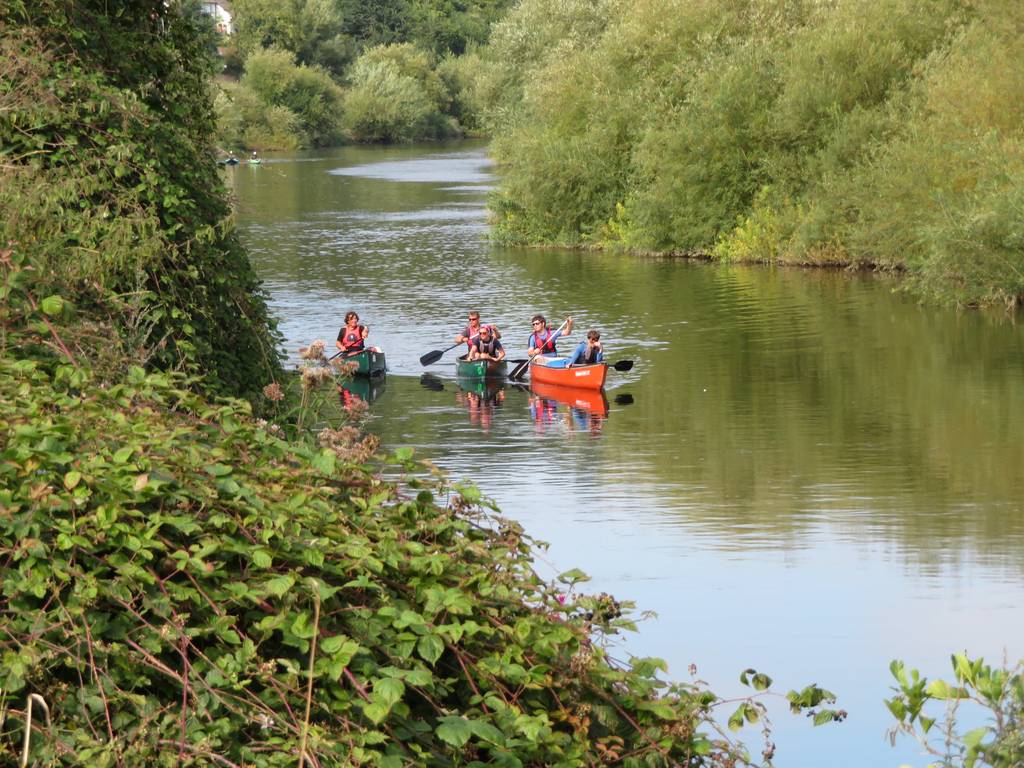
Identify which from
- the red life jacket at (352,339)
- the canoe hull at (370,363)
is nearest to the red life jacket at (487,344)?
the canoe hull at (370,363)

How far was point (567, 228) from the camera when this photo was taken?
45.9m

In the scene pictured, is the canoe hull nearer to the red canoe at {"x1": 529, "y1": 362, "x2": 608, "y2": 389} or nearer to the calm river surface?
the calm river surface

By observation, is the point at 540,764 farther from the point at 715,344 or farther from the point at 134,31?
the point at 715,344

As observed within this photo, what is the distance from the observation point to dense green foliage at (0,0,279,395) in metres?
10.4

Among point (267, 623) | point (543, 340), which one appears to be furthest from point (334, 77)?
point (267, 623)

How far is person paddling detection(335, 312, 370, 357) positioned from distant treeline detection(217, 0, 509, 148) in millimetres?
64080

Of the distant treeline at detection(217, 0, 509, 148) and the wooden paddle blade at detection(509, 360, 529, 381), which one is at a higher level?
the distant treeline at detection(217, 0, 509, 148)

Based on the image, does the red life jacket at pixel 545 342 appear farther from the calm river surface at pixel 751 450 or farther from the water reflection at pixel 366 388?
the water reflection at pixel 366 388

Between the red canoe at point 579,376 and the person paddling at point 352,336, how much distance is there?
2.97 m

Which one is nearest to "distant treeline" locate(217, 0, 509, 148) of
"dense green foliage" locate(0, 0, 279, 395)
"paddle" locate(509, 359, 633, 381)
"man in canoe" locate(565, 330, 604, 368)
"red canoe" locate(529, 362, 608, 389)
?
"paddle" locate(509, 359, 633, 381)

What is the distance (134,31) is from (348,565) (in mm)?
8249

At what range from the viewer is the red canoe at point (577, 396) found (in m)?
23.0

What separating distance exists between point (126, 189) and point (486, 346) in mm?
14451

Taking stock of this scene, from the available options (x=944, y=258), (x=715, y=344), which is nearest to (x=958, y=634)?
(x=715, y=344)
